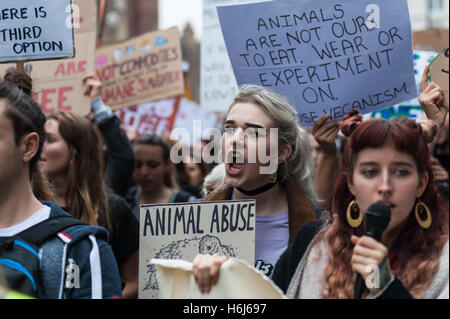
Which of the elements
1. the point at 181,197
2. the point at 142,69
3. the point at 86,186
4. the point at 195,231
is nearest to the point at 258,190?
the point at 195,231

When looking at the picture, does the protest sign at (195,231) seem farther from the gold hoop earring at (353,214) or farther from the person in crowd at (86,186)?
the person in crowd at (86,186)

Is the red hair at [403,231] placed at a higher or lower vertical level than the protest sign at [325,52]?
lower

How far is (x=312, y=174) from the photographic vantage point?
380 cm

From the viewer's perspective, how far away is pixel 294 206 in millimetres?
3578

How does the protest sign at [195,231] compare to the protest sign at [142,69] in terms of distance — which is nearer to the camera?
the protest sign at [195,231]

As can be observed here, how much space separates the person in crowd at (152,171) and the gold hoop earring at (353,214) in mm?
3464

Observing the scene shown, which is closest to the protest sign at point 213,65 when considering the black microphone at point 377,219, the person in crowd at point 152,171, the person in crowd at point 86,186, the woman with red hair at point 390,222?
the person in crowd at point 152,171

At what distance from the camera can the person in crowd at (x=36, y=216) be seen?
2477 mm

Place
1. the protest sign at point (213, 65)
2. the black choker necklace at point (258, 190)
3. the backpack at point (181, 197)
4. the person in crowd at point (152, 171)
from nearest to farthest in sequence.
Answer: the black choker necklace at point (258, 190) → the backpack at point (181, 197) → the person in crowd at point (152, 171) → the protest sign at point (213, 65)

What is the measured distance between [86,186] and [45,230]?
1.72 m

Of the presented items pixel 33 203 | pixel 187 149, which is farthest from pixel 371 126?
pixel 187 149

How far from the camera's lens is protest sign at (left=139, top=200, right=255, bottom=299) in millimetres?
3072

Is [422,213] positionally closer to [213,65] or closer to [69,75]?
[69,75]

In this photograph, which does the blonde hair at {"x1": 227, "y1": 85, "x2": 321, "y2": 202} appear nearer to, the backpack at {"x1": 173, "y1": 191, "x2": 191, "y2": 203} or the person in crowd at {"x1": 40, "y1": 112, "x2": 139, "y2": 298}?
the person in crowd at {"x1": 40, "y1": 112, "x2": 139, "y2": 298}
